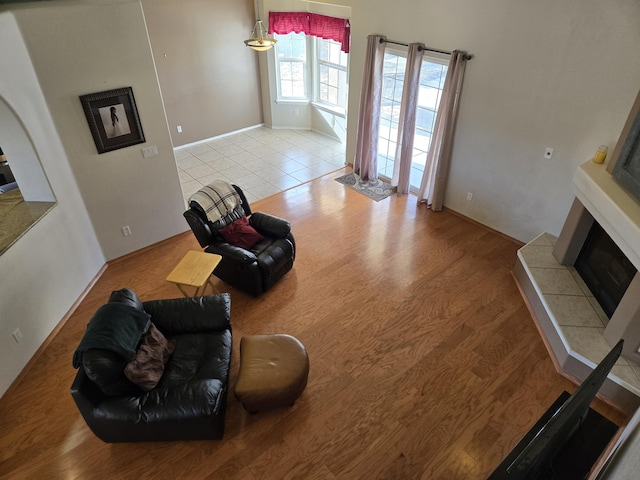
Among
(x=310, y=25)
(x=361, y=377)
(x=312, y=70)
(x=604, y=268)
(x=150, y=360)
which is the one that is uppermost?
A: (x=310, y=25)

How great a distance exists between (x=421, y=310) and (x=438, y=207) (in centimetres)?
212

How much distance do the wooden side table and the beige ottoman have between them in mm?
842

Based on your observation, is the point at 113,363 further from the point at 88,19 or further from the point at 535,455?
the point at 88,19

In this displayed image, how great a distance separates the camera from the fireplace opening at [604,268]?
141 inches

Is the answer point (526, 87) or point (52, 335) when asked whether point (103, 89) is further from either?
point (526, 87)

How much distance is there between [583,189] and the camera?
374 cm

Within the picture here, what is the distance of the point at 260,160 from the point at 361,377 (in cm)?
501

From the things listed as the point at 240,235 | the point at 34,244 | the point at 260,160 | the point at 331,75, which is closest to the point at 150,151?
the point at 240,235

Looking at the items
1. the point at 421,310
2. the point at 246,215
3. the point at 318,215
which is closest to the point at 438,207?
the point at 318,215

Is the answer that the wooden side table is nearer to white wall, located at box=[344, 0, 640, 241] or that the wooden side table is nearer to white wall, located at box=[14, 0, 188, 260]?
white wall, located at box=[14, 0, 188, 260]

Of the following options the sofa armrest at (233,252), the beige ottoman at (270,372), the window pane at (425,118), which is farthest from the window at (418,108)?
the beige ottoman at (270,372)

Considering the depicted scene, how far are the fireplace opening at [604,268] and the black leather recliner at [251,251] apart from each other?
3.07 metres

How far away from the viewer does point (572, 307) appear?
3.81 meters

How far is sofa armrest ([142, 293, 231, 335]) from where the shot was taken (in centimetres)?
342
